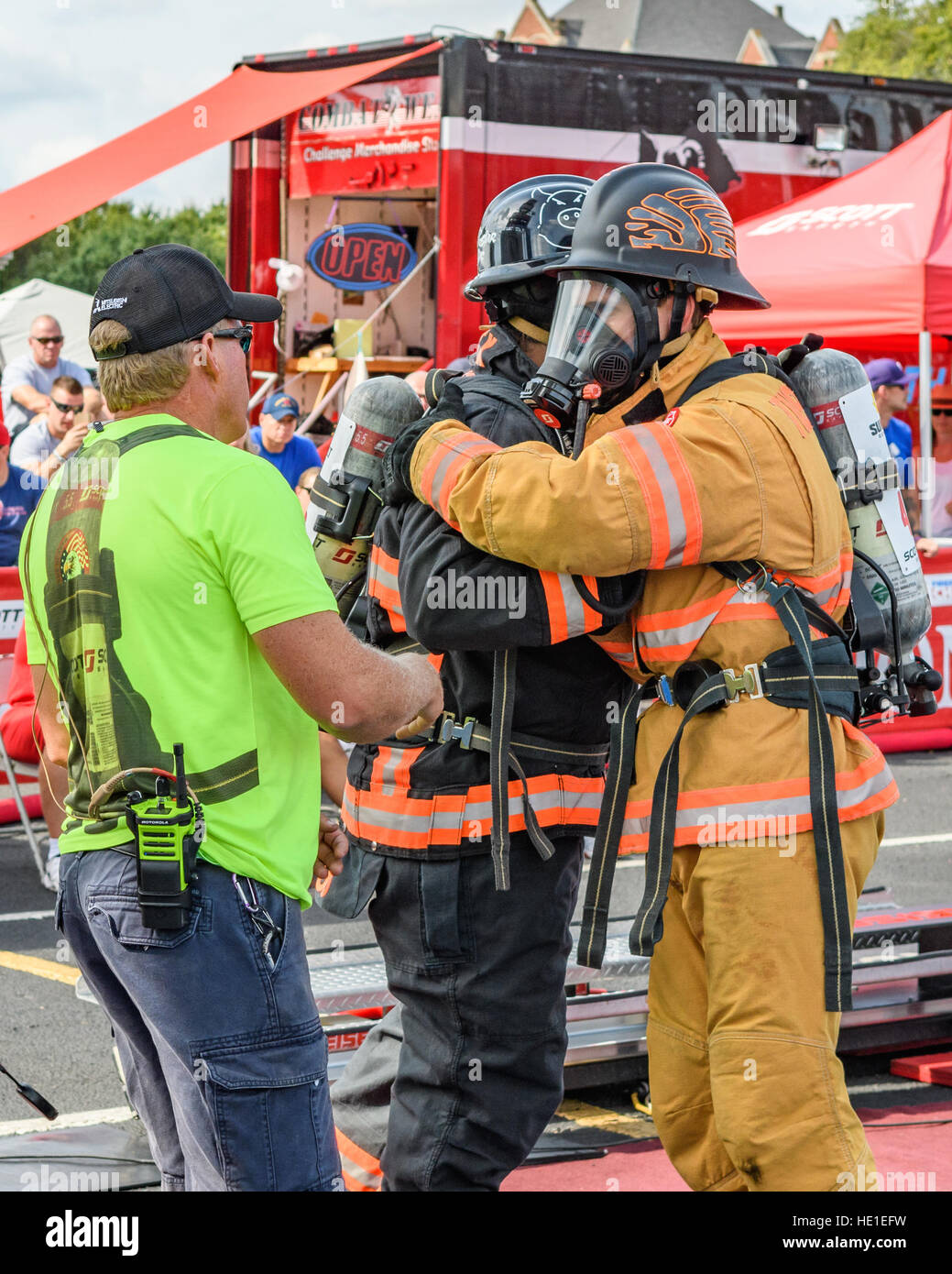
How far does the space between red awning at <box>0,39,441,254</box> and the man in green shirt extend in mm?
6500

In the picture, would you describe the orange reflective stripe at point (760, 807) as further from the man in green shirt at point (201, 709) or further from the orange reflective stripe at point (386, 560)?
the orange reflective stripe at point (386, 560)

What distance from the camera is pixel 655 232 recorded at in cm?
274

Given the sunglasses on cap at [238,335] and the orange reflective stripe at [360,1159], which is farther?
the orange reflective stripe at [360,1159]

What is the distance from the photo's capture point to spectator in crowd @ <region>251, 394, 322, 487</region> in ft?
31.5

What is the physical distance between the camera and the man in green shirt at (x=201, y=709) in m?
2.26

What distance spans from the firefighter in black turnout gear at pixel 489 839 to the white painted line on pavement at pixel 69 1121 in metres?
1.59

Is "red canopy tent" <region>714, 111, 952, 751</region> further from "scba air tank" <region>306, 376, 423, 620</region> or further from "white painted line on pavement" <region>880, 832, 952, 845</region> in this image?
"scba air tank" <region>306, 376, 423, 620</region>

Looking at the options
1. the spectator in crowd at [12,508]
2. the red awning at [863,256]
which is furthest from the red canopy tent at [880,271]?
the spectator in crowd at [12,508]

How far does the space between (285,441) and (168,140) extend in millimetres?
2111

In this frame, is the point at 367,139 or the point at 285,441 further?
the point at 367,139

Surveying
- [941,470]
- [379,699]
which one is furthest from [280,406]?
[379,699]

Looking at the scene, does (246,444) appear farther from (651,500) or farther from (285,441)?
(651,500)

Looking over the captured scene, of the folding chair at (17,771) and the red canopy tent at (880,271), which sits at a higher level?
the red canopy tent at (880,271)
